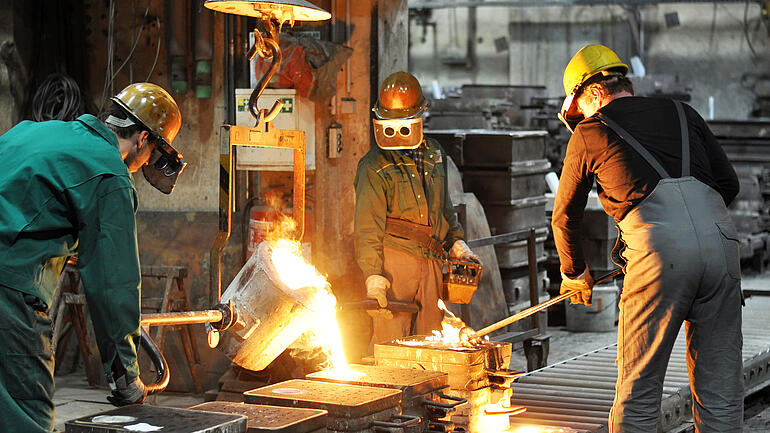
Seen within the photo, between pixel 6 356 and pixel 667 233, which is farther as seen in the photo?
pixel 667 233

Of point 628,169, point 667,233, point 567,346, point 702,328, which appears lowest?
point 567,346

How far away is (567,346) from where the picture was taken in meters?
8.34

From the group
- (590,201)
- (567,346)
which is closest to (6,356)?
(567,346)

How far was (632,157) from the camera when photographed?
3812mm

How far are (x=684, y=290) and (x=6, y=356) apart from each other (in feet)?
7.77

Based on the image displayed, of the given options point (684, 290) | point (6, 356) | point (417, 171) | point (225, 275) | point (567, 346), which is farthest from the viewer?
point (567, 346)

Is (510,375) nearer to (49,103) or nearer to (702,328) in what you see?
(702,328)

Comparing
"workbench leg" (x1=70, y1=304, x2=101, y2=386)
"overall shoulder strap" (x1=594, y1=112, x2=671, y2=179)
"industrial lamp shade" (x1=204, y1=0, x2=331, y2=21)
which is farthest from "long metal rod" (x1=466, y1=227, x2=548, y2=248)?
"industrial lamp shade" (x1=204, y1=0, x2=331, y2=21)

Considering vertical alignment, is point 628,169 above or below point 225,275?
above

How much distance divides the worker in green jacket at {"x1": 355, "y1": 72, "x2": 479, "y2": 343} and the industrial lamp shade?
1.69 meters

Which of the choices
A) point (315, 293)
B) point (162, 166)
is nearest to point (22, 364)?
point (162, 166)

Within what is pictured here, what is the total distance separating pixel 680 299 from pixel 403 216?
226cm

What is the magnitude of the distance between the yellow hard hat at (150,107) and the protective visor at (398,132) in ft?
7.50

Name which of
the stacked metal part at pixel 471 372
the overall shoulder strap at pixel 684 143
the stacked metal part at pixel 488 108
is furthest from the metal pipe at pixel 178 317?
the stacked metal part at pixel 488 108
